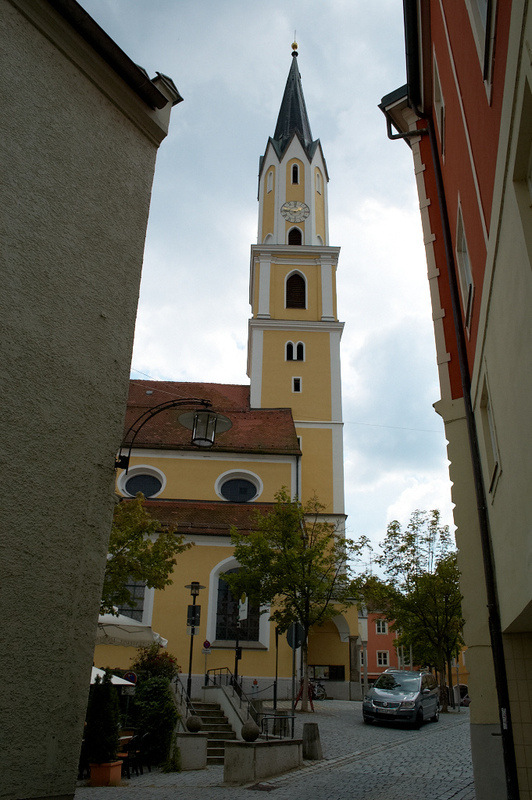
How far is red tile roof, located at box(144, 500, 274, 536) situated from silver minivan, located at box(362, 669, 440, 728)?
7.68 m

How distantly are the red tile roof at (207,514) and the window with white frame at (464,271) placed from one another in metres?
16.5

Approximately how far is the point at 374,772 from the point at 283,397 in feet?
80.1

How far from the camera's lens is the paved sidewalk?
8.92 metres

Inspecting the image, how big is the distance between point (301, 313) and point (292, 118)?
20113mm

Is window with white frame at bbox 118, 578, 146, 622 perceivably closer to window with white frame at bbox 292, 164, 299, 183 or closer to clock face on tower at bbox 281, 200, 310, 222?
clock face on tower at bbox 281, 200, 310, 222

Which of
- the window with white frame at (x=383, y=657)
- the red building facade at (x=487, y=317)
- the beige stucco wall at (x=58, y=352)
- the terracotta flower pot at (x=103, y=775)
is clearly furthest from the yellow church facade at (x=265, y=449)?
the window with white frame at (x=383, y=657)

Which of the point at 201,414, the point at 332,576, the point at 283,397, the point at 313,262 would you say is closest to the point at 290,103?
the point at 313,262

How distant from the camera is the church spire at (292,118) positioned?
4575 cm

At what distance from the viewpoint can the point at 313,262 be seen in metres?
38.4

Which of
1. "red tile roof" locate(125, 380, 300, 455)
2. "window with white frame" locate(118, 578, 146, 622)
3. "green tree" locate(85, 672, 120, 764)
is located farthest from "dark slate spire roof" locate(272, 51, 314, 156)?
"green tree" locate(85, 672, 120, 764)

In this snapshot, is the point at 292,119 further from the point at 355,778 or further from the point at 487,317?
the point at 355,778

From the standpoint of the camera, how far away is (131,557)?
13477 millimetres

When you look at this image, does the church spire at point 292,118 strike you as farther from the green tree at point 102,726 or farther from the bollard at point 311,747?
the green tree at point 102,726

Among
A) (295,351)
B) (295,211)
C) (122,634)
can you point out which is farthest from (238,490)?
(295,211)
